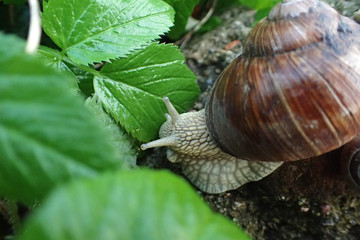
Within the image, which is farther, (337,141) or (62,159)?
(337,141)

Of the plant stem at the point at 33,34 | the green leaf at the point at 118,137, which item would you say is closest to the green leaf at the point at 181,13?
the green leaf at the point at 118,137

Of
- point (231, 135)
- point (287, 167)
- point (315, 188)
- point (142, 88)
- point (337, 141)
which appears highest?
point (142, 88)

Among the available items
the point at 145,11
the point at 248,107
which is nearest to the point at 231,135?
the point at 248,107

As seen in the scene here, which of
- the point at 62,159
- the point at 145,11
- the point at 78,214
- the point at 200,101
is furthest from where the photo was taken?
the point at 200,101

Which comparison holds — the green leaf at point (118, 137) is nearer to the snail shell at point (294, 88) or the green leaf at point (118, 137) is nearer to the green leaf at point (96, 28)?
the green leaf at point (96, 28)

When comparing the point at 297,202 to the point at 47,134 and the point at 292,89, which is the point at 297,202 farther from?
the point at 47,134

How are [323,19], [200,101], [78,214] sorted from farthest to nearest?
[200,101] → [323,19] → [78,214]

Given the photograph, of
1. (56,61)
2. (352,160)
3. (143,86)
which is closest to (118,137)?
(143,86)

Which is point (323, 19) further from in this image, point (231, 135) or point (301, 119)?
point (231, 135)
